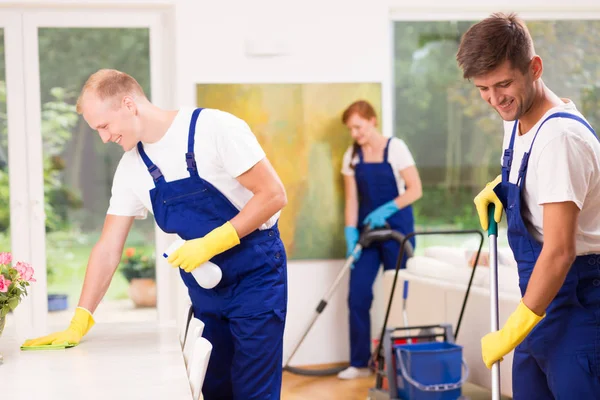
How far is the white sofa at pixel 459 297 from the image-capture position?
11.4ft

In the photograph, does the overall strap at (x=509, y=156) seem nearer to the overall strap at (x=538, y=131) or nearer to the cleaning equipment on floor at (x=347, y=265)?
the overall strap at (x=538, y=131)

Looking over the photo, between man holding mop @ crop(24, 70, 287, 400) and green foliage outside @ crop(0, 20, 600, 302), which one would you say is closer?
man holding mop @ crop(24, 70, 287, 400)

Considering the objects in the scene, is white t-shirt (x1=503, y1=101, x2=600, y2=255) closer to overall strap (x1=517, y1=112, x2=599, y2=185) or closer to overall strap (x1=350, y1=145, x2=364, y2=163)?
overall strap (x1=517, y1=112, x2=599, y2=185)

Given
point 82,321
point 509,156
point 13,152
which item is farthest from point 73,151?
point 509,156

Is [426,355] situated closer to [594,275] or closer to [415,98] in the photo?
[594,275]

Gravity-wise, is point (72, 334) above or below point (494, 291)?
below

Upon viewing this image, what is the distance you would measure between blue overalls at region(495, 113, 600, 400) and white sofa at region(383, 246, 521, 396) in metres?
1.47

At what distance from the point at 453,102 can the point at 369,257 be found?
1.32 metres

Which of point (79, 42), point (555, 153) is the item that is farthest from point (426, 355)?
point (79, 42)

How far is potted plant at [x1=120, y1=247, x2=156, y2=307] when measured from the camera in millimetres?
4957

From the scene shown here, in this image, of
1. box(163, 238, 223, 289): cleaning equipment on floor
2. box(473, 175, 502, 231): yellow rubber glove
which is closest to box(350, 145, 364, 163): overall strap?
box(163, 238, 223, 289): cleaning equipment on floor

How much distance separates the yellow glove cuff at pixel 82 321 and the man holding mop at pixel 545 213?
1.16 m

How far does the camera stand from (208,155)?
2355 mm

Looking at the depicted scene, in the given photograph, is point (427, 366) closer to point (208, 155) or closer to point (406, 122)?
point (208, 155)
